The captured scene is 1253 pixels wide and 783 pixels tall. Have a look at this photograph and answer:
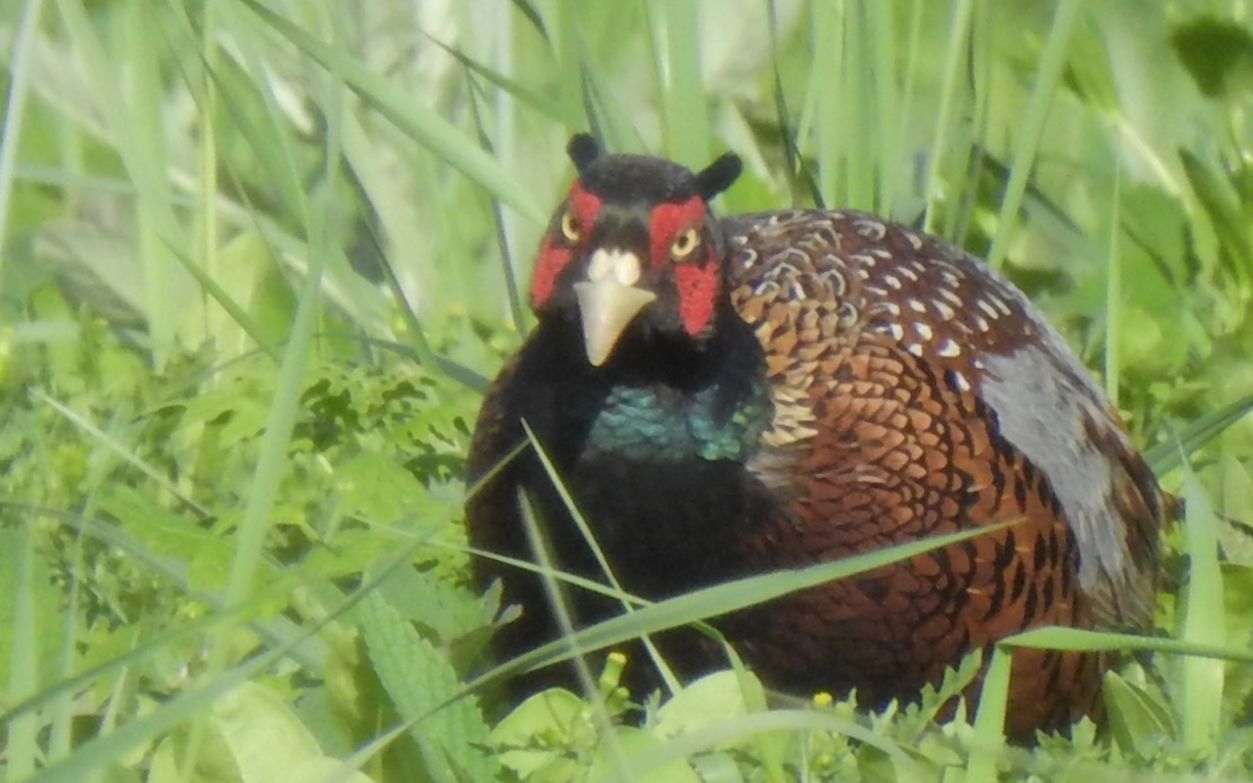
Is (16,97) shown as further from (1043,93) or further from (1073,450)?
(1073,450)

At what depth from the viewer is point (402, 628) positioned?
2787mm

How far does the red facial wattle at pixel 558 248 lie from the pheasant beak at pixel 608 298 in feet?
0.18

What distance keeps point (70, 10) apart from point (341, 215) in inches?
84.0

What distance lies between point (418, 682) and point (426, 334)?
1.73 m

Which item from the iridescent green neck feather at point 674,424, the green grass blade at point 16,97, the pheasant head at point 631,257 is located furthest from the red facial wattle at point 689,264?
the green grass blade at point 16,97

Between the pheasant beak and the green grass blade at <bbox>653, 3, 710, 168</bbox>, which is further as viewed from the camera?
the green grass blade at <bbox>653, 3, 710, 168</bbox>

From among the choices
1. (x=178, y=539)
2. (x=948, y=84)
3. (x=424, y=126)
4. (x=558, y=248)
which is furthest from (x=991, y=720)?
(x=948, y=84)

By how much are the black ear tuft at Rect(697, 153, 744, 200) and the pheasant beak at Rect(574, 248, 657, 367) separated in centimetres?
24

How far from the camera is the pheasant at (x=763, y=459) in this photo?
3244 millimetres

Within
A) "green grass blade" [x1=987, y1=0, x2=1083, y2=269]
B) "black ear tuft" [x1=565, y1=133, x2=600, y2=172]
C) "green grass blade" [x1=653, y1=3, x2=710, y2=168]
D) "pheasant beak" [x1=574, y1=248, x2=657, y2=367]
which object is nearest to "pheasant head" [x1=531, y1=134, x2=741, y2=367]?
"pheasant beak" [x1=574, y1=248, x2=657, y2=367]

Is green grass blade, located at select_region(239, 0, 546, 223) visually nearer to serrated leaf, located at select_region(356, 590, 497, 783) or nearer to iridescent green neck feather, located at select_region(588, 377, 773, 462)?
iridescent green neck feather, located at select_region(588, 377, 773, 462)

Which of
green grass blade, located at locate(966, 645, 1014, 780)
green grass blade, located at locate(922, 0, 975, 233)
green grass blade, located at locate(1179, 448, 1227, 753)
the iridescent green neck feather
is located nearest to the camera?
green grass blade, located at locate(966, 645, 1014, 780)

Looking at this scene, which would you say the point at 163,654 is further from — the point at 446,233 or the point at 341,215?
the point at 341,215

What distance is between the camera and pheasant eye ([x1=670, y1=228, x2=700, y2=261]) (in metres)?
3.22
